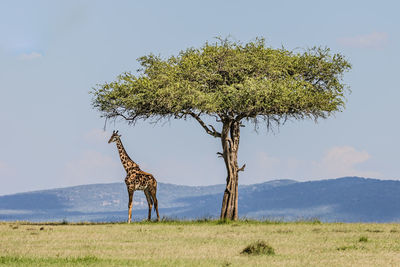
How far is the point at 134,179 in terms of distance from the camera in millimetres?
40375

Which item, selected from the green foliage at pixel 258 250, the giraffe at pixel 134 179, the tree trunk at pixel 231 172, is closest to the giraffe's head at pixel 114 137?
the giraffe at pixel 134 179

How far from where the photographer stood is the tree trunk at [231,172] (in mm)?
42688

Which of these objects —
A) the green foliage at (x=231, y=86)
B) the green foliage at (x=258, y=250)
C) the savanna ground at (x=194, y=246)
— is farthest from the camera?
the green foliage at (x=231, y=86)

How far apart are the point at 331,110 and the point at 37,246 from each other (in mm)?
22662

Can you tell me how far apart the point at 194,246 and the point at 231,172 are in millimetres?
17459

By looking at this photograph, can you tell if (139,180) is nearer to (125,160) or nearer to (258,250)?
(125,160)

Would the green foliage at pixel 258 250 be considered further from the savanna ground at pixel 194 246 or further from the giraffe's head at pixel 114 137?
the giraffe's head at pixel 114 137

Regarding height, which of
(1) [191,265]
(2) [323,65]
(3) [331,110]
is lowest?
(1) [191,265]

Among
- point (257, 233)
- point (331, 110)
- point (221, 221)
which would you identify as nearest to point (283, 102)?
point (331, 110)

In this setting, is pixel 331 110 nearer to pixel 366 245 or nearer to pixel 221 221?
pixel 221 221

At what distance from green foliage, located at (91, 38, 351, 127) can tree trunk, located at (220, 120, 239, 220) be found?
1350 millimetres

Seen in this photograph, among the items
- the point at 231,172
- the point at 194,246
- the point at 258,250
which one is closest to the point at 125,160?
the point at 231,172

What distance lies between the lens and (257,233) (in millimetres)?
32031

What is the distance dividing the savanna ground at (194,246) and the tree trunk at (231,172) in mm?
6652
